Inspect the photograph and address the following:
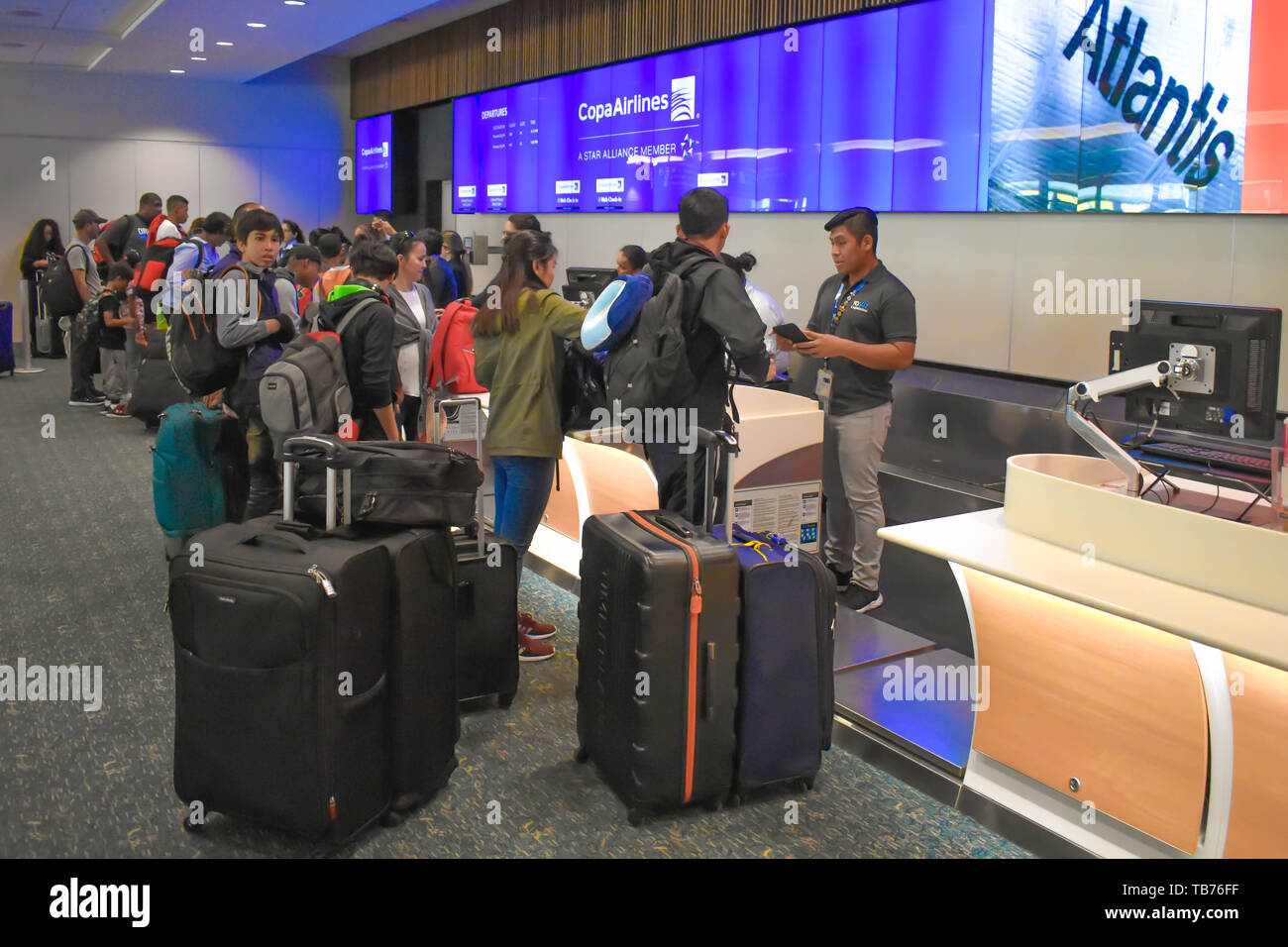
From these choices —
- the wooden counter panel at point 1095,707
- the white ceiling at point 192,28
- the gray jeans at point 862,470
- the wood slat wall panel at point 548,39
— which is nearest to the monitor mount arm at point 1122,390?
the wooden counter panel at point 1095,707

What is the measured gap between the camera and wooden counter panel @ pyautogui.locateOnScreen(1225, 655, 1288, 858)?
2.15 metres

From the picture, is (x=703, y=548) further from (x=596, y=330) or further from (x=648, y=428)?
(x=596, y=330)

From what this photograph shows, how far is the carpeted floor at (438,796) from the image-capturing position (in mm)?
2545

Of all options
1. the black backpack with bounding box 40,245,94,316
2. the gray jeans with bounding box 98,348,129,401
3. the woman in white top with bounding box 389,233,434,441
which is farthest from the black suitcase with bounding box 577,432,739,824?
Answer: the black backpack with bounding box 40,245,94,316

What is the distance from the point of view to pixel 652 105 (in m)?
8.16

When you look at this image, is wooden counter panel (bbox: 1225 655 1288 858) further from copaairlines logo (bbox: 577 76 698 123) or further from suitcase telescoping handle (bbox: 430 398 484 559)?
copaairlines logo (bbox: 577 76 698 123)

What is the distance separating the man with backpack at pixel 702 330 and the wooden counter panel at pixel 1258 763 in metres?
1.36

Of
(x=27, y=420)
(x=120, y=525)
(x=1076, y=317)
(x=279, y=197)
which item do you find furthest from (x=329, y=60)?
(x=1076, y=317)

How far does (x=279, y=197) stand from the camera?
14430 mm

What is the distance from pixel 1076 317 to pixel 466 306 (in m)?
2.88

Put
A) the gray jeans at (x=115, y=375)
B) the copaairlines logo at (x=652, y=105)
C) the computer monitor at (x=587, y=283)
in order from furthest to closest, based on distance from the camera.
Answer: the gray jeans at (x=115, y=375)
the copaairlines logo at (x=652, y=105)
the computer monitor at (x=587, y=283)

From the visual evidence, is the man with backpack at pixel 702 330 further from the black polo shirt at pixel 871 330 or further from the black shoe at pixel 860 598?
the black shoe at pixel 860 598

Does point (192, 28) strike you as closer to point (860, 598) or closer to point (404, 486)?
point (860, 598)
